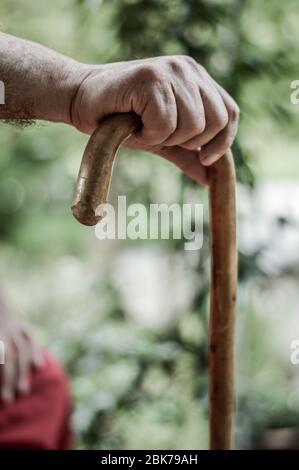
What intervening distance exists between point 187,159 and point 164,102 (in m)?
0.13

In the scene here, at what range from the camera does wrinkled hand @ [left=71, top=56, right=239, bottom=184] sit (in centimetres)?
58

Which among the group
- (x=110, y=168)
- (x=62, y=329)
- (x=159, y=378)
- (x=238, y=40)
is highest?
A: (x=238, y=40)

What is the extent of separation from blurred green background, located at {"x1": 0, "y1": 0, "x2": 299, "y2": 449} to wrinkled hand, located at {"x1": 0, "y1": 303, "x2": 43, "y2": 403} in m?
0.45

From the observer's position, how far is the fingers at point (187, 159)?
700 mm

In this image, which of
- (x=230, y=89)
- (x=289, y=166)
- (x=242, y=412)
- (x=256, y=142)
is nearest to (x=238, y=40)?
(x=230, y=89)

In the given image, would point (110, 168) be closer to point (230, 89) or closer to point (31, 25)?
point (230, 89)

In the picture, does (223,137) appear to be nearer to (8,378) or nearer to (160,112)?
(160,112)

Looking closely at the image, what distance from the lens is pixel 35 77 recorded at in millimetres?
621

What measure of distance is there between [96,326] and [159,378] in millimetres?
243

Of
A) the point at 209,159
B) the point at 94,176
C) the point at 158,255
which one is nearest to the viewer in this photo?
the point at 94,176

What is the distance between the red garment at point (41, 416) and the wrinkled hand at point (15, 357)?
1 cm

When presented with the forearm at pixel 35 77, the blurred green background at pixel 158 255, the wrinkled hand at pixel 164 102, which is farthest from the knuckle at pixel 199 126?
the blurred green background at pixel 158 255

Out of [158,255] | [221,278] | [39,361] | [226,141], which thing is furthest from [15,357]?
[158,255]

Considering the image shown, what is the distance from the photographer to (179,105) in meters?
0.59
